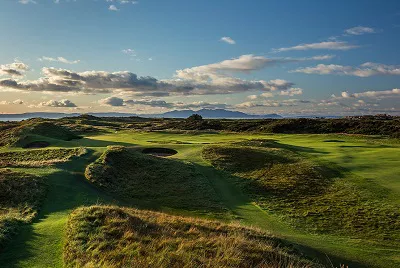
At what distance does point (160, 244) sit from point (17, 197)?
1287 cm

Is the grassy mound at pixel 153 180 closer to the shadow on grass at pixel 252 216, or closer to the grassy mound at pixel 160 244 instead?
the shadow on grass at pixel 252 216

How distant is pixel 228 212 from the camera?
2220 centimetres

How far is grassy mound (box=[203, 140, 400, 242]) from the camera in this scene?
2022 cm

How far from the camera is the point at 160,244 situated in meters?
11.9

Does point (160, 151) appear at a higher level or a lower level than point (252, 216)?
higher

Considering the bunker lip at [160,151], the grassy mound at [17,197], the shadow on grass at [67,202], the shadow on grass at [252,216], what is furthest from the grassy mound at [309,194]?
the grassy mound at [17,197]

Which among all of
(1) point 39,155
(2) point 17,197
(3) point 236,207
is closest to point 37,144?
(1) point 39,155

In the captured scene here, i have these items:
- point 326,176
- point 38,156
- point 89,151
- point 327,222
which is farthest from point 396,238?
point 38,156

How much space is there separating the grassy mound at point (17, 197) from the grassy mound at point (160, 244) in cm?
268

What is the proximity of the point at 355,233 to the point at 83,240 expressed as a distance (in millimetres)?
14982

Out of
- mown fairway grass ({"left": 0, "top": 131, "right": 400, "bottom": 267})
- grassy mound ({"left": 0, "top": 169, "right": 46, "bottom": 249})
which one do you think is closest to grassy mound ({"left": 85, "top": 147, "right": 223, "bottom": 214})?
mown fairway grass ({"left": 0, "top": 131, "right": 400, "bottom": 267})

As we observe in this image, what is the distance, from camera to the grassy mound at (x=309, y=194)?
2022cm

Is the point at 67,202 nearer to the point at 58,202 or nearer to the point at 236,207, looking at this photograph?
the point at 58,202

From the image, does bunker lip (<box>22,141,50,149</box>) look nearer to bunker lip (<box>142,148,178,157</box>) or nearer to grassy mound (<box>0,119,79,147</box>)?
grassy mound (<box>0,119,79,147</box>)
